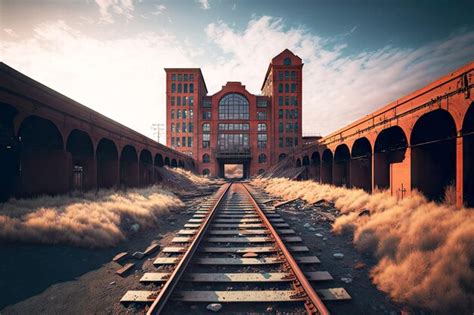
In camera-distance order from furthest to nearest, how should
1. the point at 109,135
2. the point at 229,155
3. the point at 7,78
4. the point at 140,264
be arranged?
the point at 229,155 < the point at 109,135 < the point at 7,78 < the point at 140,264

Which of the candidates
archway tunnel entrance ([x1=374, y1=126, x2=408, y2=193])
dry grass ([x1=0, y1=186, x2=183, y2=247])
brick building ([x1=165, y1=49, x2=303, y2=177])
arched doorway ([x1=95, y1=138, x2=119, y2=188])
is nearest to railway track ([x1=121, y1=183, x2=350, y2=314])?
dry grass ([x1=0, y1=186, x2=183, y2=247])

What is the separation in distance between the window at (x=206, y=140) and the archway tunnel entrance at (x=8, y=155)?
37.6m

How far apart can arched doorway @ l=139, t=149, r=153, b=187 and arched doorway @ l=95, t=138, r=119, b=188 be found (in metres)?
3.62

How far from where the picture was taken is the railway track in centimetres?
305

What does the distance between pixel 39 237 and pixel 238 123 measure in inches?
1676

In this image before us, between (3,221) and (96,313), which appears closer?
(96,313)

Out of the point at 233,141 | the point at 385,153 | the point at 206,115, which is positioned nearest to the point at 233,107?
the point at 206,115

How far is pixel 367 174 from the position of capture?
13641mm

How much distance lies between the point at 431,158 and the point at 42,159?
16.7m

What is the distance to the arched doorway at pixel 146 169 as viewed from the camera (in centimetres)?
1782

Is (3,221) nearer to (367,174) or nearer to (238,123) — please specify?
(367,174)

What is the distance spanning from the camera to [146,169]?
738 inches

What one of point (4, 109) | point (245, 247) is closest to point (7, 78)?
point (4, 109)

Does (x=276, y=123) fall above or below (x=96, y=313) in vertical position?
above
